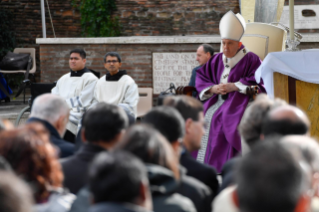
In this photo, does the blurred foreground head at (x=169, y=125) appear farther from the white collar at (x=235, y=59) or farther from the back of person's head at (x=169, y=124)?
the white collar at (x=235, y=59)

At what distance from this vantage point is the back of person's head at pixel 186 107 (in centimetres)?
290

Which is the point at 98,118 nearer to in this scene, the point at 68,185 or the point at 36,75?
the point at 68,185

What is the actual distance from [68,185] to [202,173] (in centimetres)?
70

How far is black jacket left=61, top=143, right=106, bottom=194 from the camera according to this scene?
95.9 inches

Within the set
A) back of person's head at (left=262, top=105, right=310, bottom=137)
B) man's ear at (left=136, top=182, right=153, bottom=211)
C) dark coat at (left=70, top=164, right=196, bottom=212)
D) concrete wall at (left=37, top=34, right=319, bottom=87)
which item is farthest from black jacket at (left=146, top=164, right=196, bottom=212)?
concrete wall at (left=37, top=34, right=319, bottom=87)

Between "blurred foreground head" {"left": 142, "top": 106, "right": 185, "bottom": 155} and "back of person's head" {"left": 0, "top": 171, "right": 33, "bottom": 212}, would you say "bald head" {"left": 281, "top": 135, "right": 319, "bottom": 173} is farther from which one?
"back of person's head" {"left": 0, "top": 171, "right": 33, "bottom": 212}

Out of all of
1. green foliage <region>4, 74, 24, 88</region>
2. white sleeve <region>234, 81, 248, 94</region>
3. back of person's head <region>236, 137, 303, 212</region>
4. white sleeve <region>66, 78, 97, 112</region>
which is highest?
back of person's head <region>236, 137, 303, 212</region>

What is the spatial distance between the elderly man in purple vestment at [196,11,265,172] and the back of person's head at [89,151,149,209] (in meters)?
3.52

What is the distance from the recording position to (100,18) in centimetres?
1117

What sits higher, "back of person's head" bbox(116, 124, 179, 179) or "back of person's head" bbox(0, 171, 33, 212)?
"back of person's head" bbox(0, 171, 33, 212)

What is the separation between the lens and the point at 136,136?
179 cm

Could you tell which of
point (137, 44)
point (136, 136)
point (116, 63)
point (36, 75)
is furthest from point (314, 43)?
point (136, 136)

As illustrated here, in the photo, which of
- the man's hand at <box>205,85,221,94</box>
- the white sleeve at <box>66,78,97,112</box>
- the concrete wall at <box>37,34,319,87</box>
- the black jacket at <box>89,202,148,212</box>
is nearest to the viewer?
the black jacket at <box>89,202,148,212</box>

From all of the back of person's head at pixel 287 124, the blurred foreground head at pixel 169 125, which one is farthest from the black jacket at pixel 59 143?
the back of person's head at pixel 287 124
